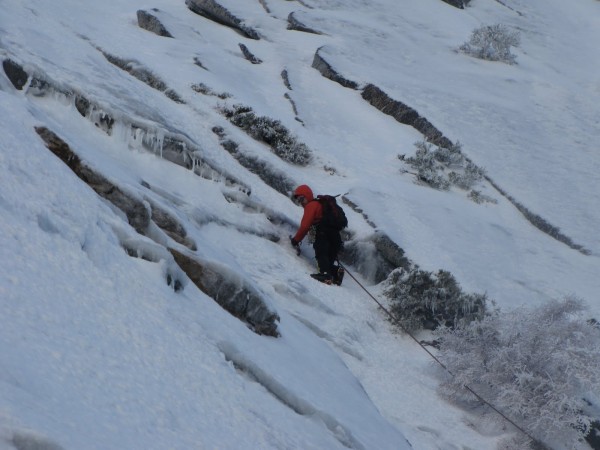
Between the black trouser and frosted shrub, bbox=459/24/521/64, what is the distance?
1393 cm

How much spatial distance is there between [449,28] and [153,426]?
23.0m

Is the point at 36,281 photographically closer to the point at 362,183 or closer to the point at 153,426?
the point at 153,426

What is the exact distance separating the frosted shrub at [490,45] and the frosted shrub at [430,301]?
→ 13.8 meters

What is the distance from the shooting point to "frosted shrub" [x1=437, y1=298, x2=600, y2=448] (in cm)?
797

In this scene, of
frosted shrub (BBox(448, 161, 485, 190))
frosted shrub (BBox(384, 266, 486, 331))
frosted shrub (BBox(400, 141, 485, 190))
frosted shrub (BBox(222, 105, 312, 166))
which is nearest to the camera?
frosted shrub (BBox(384, 266, 486, 331))

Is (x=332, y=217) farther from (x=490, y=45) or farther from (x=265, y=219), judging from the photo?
(x=490, y=45)

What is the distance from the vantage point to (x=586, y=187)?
15422mm

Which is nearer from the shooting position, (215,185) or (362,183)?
(215,185)

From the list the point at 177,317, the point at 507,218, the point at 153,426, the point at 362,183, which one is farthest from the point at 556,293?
the point at 153,426

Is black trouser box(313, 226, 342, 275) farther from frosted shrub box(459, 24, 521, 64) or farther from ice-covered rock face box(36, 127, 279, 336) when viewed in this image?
frosted shrub box(459, 24, 521, 64)

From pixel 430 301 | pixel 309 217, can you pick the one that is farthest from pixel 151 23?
pixel 430 301

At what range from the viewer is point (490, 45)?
2225 cm

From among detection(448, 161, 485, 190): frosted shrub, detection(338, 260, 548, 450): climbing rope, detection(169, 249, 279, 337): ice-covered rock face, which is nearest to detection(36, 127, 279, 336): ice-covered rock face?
detection(169, 249, 279, 337): ice-covered rock face

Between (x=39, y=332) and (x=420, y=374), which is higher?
(x=39, y=332)
